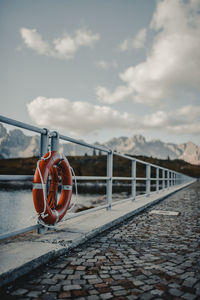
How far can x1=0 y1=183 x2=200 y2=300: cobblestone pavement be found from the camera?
155cm

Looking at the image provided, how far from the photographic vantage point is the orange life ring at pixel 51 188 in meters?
2.43

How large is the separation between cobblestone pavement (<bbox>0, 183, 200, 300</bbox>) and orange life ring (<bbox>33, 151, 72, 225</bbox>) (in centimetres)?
46

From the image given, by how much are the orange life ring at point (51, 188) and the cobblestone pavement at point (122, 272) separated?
1.50ft

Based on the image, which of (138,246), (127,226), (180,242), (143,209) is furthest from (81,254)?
(143,209)

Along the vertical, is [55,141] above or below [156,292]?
above

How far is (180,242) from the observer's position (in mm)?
2725

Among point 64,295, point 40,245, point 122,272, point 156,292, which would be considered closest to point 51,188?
point 40,245

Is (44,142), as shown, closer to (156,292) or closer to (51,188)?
(51,188)

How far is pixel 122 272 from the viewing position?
73.6 inches

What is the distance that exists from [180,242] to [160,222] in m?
1.11

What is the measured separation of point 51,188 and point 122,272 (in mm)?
1295

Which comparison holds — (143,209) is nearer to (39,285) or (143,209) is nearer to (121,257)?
(121,257)

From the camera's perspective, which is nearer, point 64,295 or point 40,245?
point 64,295

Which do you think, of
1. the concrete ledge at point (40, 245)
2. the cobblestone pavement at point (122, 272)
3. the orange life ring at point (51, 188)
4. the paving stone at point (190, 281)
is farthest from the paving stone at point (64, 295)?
the orange life ring at point (51, 188)
